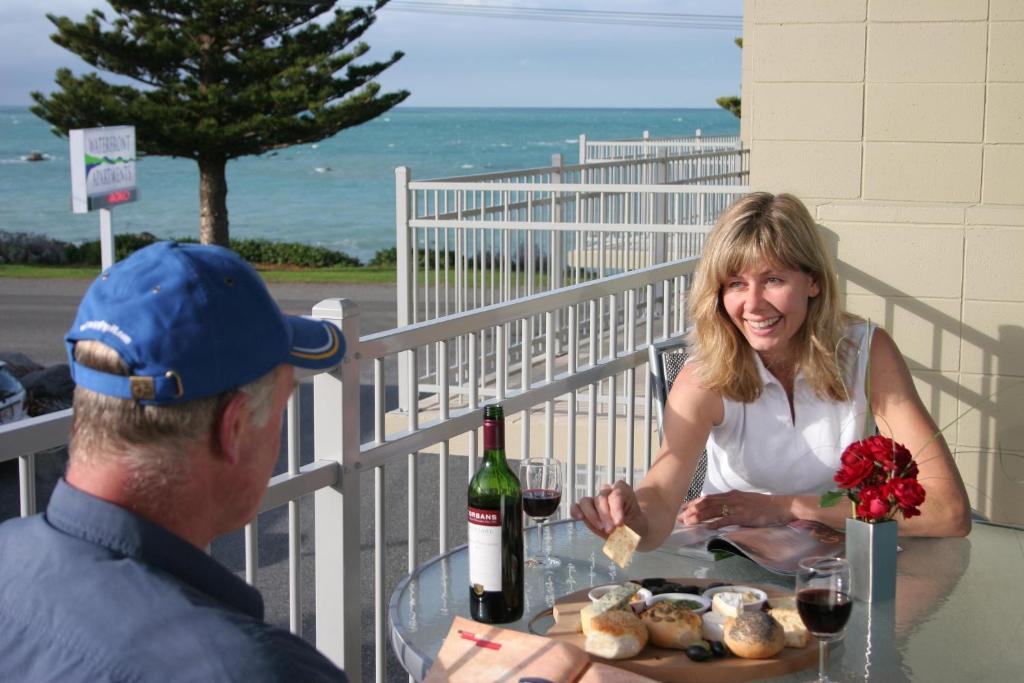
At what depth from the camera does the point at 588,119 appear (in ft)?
453

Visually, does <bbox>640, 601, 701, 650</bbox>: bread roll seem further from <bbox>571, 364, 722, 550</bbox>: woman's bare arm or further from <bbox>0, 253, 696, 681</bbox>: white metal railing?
<bbox>0, 253, 696, 681</bbox>: white metal railing

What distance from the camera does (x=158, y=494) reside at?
110 cm

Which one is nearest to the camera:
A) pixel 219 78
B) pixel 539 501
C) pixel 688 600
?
pixel 688 600

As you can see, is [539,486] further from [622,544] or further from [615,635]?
[615,635]

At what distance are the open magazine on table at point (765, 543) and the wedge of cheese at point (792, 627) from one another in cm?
30

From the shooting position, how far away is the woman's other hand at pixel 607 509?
7.58 feet

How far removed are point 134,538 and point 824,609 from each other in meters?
1.03

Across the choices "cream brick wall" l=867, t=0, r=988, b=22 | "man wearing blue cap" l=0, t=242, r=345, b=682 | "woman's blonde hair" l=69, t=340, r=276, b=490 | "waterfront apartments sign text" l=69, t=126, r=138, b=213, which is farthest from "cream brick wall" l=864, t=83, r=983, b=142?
"waterfront apartments sign text" l=69, t=126, r=138, b=213

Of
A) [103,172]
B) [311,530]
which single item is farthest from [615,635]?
[103,172]

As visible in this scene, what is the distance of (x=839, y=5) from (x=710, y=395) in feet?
8.33

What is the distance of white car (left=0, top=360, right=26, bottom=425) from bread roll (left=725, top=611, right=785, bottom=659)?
6.48m

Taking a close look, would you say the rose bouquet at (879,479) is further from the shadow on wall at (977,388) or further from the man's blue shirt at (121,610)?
the shadow on wall at (977,388)

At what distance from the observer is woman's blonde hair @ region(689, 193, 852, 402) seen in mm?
2822

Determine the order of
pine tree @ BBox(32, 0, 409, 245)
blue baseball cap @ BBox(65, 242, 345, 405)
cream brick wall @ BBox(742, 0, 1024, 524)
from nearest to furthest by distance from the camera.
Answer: blue baseball cap @ BBox(65, 242, 345, 405) < cream brick wall @ BBox(742, 0, 1024, 524) < pine tree @ BBox(32, 0, 409, 245)
